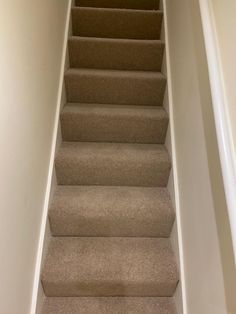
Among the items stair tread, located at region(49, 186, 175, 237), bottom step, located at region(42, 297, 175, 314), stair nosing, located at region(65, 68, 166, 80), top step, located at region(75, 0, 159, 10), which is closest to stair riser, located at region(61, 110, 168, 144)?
stair nosing, located at region(65, 68, 166, 80)

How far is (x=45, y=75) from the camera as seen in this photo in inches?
60.1

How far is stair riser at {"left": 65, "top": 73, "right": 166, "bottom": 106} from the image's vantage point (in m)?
2.03

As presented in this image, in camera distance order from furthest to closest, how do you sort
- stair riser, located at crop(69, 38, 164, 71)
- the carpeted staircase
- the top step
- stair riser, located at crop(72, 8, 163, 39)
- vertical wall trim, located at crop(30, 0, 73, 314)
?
1. the top step
2. stair riser, located at crop(72, 8, 163, 39)
3. stair riser, located at crop(69, 38, 164, 71)
4. the carpeted staircase
5. vertical wall trim, located at crop(30, 0, 73, 314)

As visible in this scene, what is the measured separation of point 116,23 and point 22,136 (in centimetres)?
161

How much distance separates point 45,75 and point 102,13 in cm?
108

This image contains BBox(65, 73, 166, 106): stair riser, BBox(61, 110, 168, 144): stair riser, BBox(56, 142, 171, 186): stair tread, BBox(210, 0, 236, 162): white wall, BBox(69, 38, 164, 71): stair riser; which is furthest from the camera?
BBox(69, 38, 164, 71): stair riser

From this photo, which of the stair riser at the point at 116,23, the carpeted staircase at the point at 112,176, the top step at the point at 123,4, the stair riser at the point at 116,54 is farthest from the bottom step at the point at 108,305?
the top step at the point at 123,4

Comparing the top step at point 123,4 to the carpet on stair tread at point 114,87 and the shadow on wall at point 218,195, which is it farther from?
the shadow on wall at point 218,195

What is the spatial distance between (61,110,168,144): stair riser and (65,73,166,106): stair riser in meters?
0.23

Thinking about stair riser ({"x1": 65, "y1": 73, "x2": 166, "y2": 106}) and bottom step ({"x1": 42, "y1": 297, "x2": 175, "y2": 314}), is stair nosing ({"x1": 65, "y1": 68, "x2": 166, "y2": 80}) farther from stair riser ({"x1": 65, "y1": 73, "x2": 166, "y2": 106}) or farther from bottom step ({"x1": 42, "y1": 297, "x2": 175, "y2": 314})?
bottom step ({"x1": 42, "y1": 297, "x2": 175, "y2": 314})

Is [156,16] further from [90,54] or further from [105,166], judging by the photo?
[105,166]

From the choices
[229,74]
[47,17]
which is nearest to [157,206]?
[229,74]

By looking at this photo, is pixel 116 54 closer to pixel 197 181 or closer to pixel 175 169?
pixel 175 169

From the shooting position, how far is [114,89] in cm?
207
